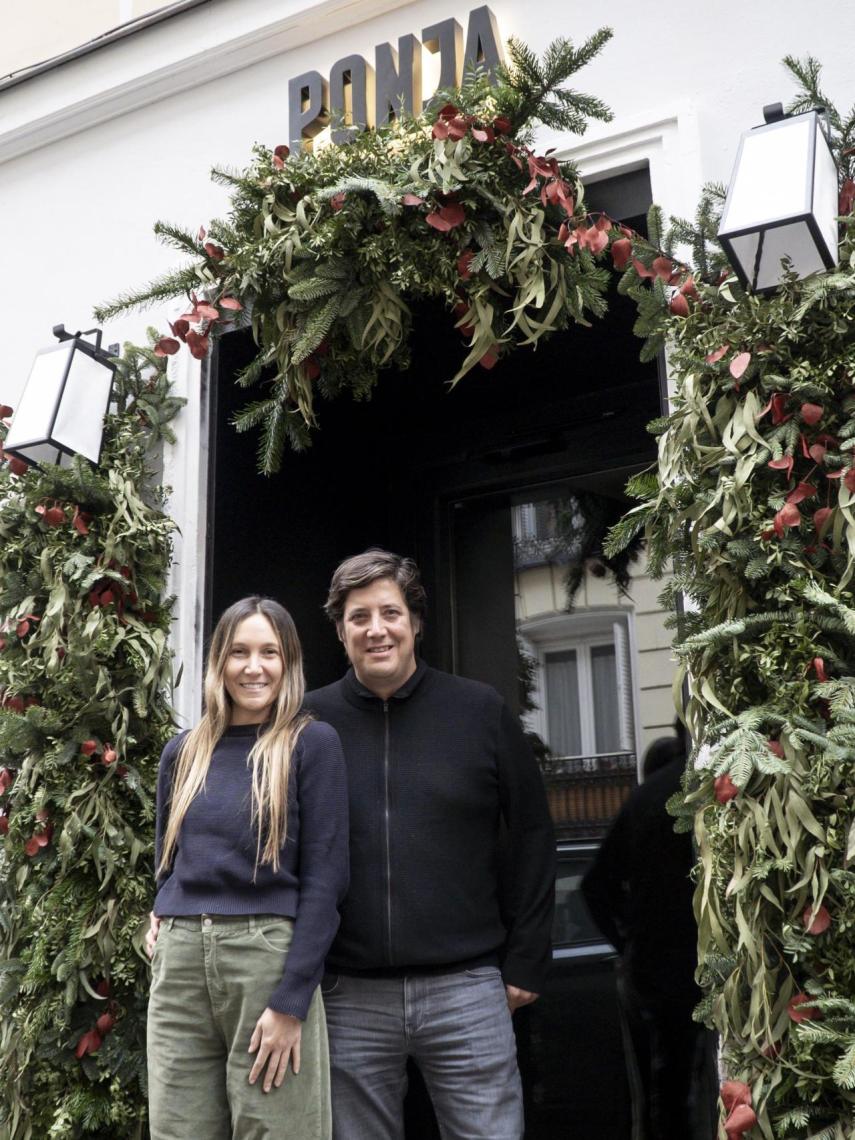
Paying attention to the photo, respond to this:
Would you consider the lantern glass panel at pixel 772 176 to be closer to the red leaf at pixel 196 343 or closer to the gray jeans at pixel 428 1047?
the red leaf at pixel 196 343

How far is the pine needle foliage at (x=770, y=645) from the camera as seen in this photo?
2357 mm

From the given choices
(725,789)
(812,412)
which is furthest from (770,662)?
(812,412)

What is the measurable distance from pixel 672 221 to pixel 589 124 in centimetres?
62

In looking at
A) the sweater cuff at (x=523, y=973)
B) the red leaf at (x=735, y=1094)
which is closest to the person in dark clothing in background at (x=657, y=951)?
the sweater cuff at (x=523, y=973)

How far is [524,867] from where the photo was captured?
121 inches

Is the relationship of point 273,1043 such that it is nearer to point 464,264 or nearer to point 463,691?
point 463,691

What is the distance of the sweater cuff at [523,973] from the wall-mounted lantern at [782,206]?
1.63 meters

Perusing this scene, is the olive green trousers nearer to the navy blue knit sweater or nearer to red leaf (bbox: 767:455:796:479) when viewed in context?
the navy blue knit sweater

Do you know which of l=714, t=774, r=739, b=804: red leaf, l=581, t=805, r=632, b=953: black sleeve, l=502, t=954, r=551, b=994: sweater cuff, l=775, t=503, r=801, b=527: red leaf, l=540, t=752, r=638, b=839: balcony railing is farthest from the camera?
l=540, t=752, r=638, b=839: balcony railing

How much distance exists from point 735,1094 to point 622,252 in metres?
1.82

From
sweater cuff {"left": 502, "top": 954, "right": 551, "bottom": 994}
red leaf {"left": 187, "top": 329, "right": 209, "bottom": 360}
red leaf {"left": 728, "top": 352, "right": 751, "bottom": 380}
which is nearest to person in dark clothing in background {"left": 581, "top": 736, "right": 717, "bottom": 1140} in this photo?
sweater cuff {"left": 502, "top": 954, "right": 551, "bottom": 994}

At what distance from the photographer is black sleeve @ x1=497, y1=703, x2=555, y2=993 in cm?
302

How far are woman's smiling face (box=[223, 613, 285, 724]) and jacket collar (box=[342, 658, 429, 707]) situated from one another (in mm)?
257

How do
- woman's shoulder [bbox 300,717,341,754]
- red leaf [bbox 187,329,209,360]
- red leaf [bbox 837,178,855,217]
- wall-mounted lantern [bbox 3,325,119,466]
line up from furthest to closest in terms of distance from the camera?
wall-mounted lantern [bbox 3,325,119,466] → red leaf [bbox 187,329,209,360] → woman's shoulder [bbox 300,717,341,754] → red leaf [bbox 837,178,855,217]
